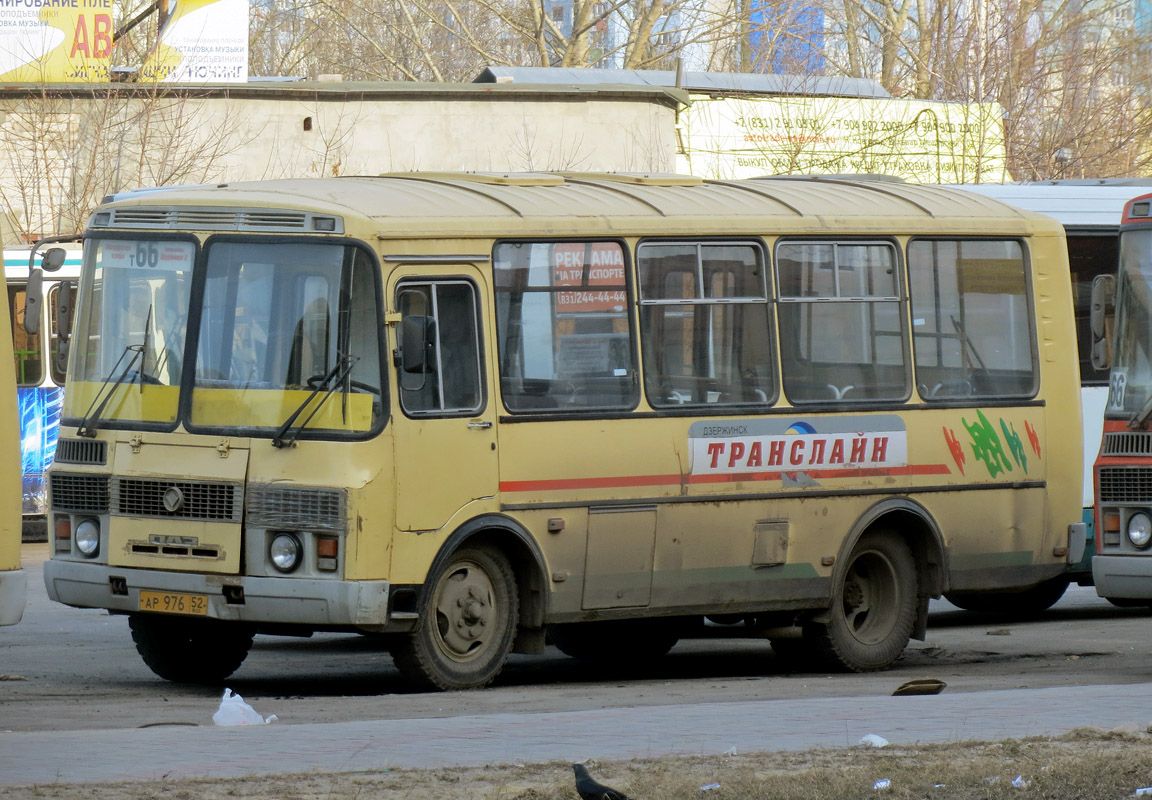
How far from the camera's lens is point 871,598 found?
476 inches

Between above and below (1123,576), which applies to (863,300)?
above

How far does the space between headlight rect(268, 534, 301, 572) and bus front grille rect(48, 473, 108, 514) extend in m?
1.10

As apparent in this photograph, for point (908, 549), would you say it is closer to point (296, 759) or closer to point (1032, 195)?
point (1032, 195)

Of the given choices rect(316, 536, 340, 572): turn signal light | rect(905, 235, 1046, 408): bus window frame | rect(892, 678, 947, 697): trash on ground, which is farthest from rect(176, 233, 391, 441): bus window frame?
rect(905, 235, 1046, 408): bus window frame

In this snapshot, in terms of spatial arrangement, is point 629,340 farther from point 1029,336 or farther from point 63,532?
point 63,532

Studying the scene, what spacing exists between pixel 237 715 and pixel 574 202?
364 cm

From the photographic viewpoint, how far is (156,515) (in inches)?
395

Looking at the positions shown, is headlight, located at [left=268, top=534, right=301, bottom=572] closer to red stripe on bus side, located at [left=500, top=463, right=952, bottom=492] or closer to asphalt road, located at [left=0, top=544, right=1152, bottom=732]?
Result: asphalt road, located at [left=0, top=544, right=1152, bottom=732]

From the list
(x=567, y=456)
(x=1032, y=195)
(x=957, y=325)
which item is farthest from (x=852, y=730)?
(x=1032, y=195)

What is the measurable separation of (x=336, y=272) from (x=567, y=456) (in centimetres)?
166

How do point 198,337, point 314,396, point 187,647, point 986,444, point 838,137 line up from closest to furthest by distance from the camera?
point 314,396, point 198,337, point 187,647, point 986,444, point 838,137

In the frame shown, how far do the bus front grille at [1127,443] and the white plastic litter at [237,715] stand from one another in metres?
5.18

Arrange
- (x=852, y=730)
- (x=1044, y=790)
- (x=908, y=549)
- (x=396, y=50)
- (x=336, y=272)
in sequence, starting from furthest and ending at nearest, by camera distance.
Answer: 1. (x=396, y=50)
2. (x=908, y=549)
3. (x=336, y=272)
4. (x=852, y=730)
5. (x=1044, y=790)

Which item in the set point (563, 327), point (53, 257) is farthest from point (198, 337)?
point (53, 257)
